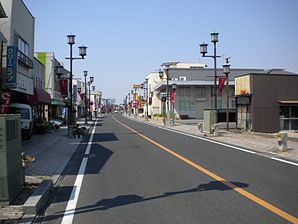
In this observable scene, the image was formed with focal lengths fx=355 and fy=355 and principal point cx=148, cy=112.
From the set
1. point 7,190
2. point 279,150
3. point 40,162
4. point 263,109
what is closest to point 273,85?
point 263,109

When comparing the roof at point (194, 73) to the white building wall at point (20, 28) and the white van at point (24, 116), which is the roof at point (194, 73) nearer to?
the white building wall at point (20, 28)

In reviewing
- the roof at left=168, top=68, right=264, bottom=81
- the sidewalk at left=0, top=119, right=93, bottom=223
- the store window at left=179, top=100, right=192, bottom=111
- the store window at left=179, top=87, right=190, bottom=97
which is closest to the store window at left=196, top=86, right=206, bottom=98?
the store window at left=179, top=87, right=190, bottom=97

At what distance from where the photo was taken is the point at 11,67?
57.6 feet

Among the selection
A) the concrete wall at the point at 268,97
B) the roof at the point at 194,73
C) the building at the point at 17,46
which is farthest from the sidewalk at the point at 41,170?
the roof at the point at 194,73

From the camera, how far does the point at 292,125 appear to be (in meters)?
28.7

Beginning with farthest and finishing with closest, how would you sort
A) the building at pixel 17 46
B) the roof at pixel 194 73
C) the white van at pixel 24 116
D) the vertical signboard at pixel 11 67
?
the roof at pixel 194 73 < the white van at pixel 24 116 < the building at pixel 17 46 < the vertical signboard at pixel 11 67

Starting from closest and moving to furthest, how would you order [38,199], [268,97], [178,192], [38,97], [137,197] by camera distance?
1. [38,199]
2. [137,197]
3. [178,192]
4. [38,97]
5. [268,97]

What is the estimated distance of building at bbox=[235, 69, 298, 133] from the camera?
27.8m

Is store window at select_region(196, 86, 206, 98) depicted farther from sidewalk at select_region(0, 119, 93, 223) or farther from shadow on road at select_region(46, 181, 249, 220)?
shadow on road at select_region(46, 181, 249, 220)

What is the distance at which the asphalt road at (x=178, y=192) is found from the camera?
6.23m

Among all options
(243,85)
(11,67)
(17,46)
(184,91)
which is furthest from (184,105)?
(11,67)

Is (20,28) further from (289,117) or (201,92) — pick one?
(201,92)

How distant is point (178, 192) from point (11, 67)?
12.8 meters

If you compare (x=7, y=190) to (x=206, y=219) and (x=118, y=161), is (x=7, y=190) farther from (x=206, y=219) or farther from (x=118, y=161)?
(x=118, y=161)
